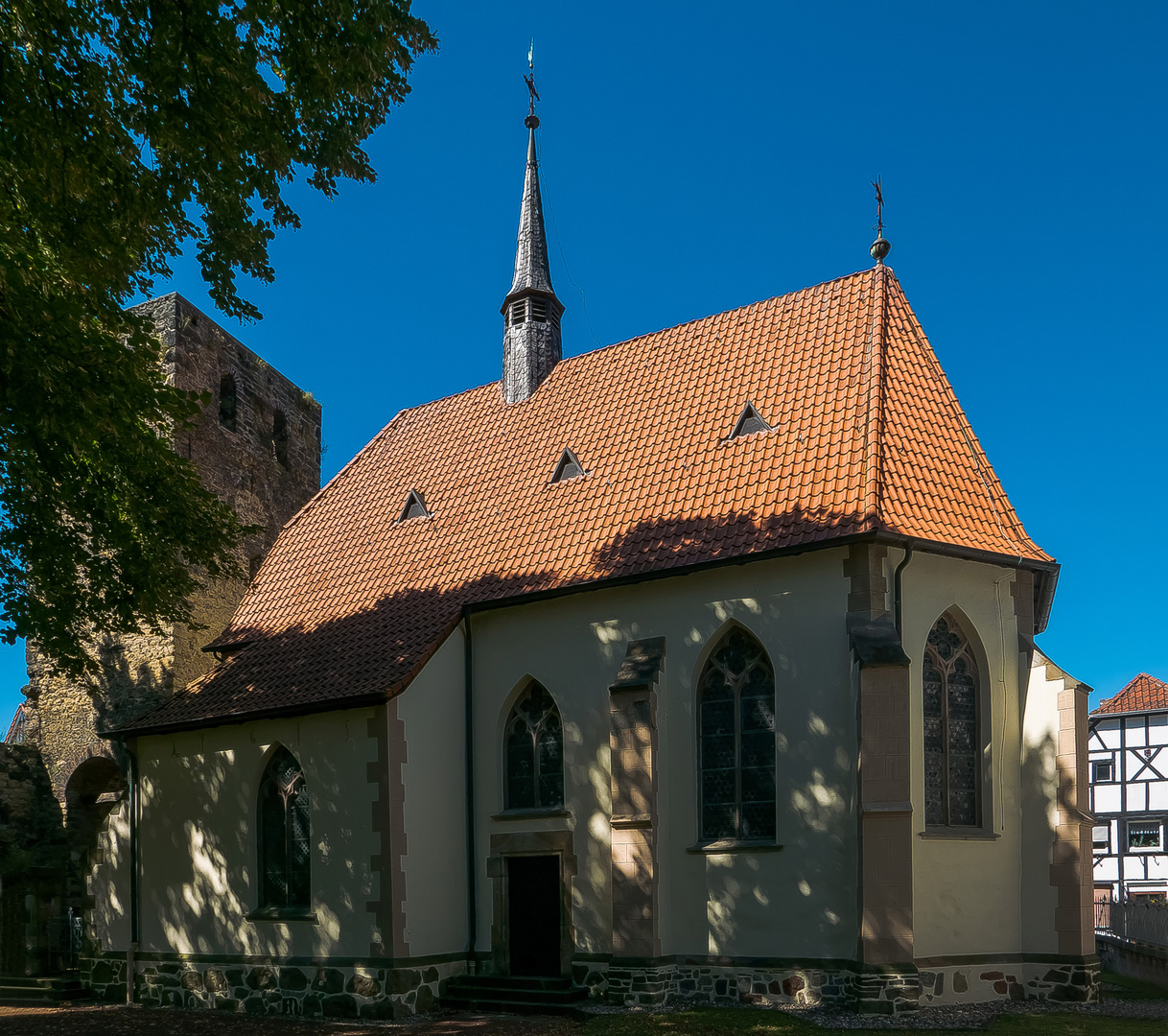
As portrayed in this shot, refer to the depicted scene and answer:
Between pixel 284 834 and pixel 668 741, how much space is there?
560cm

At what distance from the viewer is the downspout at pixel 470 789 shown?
50.2 feet

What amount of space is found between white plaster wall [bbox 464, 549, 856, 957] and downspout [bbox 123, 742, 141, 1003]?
5.49 m

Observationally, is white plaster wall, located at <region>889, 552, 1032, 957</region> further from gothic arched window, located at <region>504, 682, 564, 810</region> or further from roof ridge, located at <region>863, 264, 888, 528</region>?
gothic arched window, located at <region>504, 682, 564, 810</region>

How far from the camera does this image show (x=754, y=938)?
42.8ft

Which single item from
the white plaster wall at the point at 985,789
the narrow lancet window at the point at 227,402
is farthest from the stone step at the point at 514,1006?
the narrow lancet window at the point at 227,402

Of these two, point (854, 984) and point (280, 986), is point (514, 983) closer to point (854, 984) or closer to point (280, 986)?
point (280, 986)

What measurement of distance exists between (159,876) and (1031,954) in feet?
39.0

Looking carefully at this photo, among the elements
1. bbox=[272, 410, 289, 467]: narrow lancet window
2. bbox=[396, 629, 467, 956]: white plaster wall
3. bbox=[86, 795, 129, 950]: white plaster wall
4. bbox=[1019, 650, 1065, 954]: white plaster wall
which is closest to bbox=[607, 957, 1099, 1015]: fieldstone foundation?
bbox=[1019, 650, 1065, 954]: white plaster wall

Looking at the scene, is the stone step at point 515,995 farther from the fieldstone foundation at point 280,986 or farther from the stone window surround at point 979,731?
the stone window surround at point 979,731

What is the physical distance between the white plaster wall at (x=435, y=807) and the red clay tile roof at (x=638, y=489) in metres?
0.53

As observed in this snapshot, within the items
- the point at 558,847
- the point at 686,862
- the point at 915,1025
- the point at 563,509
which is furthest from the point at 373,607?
the point at 915,1025

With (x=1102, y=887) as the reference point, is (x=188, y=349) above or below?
above

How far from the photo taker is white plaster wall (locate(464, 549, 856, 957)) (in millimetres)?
12805

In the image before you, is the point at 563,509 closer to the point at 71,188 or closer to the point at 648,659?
the point at 648,659
